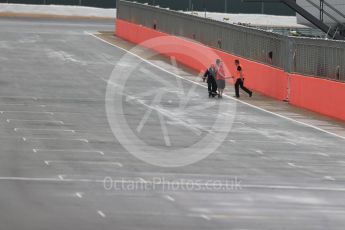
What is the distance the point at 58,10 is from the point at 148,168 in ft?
267

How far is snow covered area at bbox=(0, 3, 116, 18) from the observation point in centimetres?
10675

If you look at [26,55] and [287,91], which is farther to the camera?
[26,55]

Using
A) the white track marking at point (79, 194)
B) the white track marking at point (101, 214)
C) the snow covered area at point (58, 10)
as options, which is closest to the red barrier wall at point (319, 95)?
the white track marking at point (79, 194)

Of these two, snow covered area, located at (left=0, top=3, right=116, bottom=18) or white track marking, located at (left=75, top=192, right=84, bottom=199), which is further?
snow covered area, located at (left=0, top=3, right=116, bottom=18)

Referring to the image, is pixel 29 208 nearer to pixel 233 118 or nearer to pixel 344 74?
pixel 233 118

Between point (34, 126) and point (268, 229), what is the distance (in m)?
17.6

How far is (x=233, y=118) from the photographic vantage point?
41.2 metres

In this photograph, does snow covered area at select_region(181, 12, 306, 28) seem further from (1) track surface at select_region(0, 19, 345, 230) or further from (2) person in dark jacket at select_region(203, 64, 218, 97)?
(2) person in dark jacket at select_region(203, 64, 218, 97)

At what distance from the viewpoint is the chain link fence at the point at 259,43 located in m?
44.5

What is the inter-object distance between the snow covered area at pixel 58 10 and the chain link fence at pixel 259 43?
102 ft

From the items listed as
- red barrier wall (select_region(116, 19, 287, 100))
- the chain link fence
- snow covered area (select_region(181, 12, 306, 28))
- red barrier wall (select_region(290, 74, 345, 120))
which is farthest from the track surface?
snow covered area (select_region(181, 12, 306, 28))

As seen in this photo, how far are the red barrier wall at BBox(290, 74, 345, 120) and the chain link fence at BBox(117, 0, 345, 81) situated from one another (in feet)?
1.43

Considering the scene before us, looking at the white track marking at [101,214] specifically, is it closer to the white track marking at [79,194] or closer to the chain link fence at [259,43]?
the white track marking at [79,194]

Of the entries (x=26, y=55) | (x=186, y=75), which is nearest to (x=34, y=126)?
(x=186, y=75)
